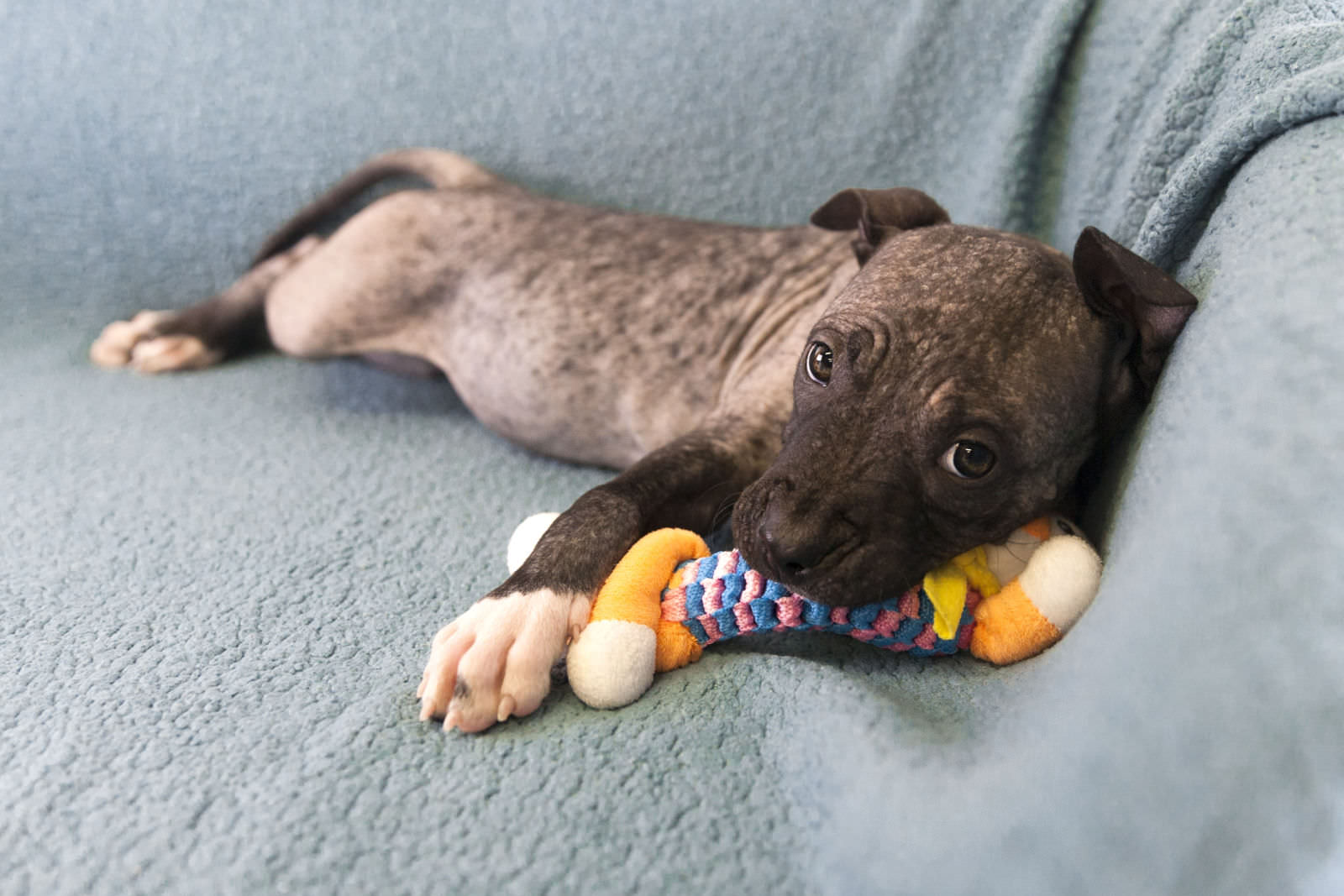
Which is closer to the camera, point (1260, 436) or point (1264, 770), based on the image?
point (1264, 770)

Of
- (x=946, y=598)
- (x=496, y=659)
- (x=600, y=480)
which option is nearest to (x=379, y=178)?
(x=600, y=480)

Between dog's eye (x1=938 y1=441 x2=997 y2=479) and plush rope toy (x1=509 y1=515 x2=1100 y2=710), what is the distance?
159 millimetres

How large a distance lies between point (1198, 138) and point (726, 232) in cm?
130

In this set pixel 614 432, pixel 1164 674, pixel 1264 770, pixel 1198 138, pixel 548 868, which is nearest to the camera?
pixel 1264 770

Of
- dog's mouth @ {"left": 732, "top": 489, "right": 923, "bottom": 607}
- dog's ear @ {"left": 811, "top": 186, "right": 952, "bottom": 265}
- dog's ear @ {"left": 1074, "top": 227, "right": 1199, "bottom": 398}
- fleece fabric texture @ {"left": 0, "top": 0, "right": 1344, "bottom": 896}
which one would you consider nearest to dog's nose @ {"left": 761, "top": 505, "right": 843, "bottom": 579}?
dog's mouth @ {"left": 732, "top": 489, "right": 923, "bottom": 607}

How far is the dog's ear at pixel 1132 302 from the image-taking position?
5.74ft

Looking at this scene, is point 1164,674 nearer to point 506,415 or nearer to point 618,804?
point 618,804

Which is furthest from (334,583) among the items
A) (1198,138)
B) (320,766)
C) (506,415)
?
(1198,138)

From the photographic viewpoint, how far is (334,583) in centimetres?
222

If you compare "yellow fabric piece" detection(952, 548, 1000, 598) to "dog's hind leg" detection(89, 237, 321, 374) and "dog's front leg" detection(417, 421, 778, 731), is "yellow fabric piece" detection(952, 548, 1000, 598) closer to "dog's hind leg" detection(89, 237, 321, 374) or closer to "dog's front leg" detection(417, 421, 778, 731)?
"dog's front leg" detection(417, 421, 778, 731)

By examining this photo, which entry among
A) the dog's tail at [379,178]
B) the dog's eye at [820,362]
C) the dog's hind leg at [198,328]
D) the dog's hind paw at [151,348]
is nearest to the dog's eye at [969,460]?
the dog's eye at [820,362]

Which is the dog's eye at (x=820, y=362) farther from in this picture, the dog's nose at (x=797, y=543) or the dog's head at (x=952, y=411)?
the dog's nose at (x=797, y=543)

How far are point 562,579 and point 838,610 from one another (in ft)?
1.57

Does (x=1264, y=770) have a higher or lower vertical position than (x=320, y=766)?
higher
